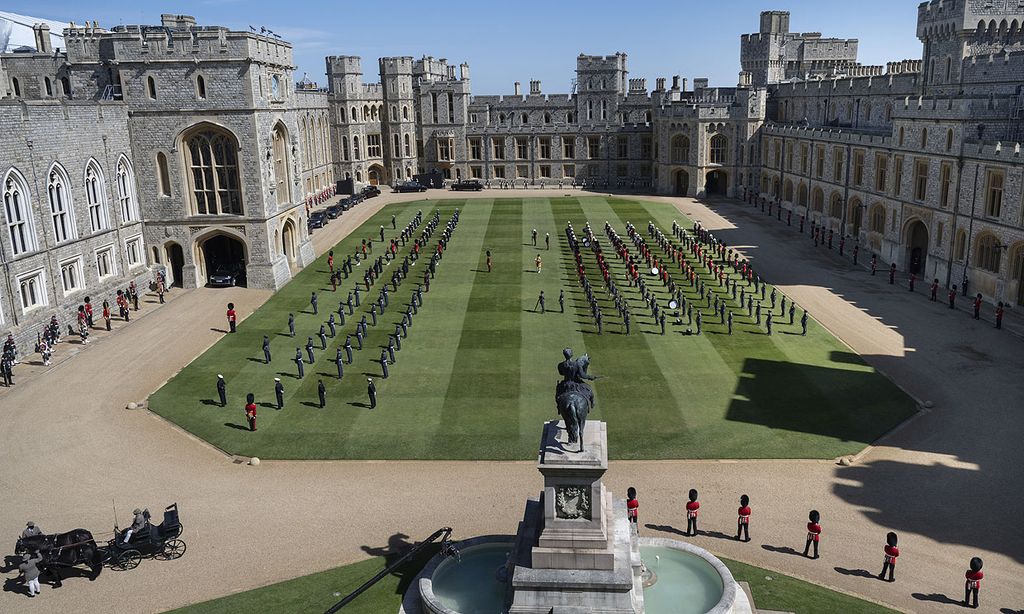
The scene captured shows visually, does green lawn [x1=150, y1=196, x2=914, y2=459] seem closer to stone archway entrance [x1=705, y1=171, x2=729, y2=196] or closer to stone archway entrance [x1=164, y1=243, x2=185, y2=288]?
stone archway entrance [x1=164, y1=243, x2=185, y2=288]

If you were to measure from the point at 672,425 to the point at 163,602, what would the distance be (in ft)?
49.5

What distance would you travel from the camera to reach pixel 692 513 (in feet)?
63.0

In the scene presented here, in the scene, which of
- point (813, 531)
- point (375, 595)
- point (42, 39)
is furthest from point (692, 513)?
point (42, 39)

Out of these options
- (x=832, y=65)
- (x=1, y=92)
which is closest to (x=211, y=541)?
(x=1, y=92)

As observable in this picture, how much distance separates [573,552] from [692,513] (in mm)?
5410

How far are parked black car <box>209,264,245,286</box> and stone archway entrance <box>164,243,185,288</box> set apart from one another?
5.74 feet

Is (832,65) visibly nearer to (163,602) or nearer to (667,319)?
(667,319)

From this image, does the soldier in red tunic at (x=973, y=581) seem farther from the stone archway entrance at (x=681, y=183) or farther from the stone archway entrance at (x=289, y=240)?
the stone archway entrance at (x=681, y=183)

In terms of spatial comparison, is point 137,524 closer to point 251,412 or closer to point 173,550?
point 173,550

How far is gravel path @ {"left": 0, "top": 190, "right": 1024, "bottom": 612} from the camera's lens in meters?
17.6

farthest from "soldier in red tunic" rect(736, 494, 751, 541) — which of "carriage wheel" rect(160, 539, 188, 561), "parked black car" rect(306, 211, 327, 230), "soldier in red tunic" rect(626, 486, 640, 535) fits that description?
"parked black car" rect(306, 211, 327, 230)

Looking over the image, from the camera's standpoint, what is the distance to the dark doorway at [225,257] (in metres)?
44.5

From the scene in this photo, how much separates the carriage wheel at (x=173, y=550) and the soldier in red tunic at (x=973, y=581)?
17.3 m

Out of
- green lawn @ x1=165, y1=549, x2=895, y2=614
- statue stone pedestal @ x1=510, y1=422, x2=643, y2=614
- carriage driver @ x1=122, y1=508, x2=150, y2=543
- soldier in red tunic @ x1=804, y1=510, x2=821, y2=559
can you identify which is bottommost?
green lawn @ x1=165, y1=549, x2=895, y2=614
